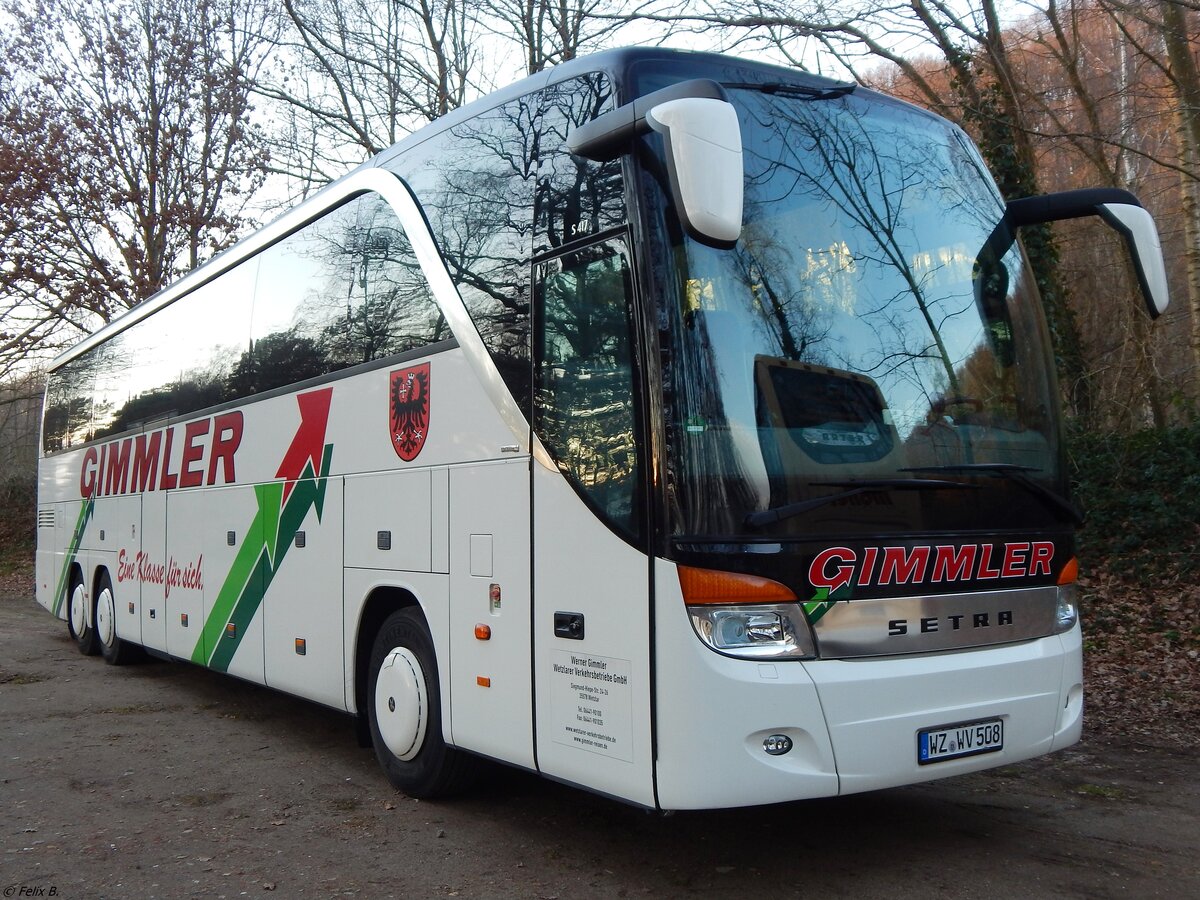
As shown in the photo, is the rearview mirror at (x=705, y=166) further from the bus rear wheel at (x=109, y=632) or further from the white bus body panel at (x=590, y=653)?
the bus rear wheel at (x=109, y=632)

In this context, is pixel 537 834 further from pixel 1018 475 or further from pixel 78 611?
pixel 78 611

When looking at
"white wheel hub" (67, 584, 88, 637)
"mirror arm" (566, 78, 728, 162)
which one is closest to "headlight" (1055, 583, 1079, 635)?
"mirror arm" (566, 78, 728, 162)

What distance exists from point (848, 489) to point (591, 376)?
3.91 feet

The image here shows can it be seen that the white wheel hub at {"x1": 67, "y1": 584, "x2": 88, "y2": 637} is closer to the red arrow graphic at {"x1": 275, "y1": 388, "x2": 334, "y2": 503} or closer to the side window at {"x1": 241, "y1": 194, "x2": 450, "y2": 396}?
the side window at {"x1": 241, "y1": 194, "x2": 450, "y2": 396}

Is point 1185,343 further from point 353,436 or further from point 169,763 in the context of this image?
point 169,763

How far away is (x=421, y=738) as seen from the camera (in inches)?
242

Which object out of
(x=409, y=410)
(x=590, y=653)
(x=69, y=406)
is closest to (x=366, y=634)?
(x=409, y=410)

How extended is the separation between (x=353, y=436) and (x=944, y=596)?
150 inches

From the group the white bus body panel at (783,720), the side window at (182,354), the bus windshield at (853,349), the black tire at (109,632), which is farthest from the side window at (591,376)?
the black tire at (109,632)

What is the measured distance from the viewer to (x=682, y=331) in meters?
4.46

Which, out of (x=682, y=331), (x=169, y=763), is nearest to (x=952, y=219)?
(x=682, y=331)

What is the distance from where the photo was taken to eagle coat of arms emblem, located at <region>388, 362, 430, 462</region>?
6.17 meters

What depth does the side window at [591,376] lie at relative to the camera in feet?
15.1

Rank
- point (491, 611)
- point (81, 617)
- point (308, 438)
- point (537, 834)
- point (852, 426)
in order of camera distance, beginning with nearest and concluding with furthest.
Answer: point (852, 426) < point (491, 611) < point (537, 834) < point (308, 438) < point (81, 617)
